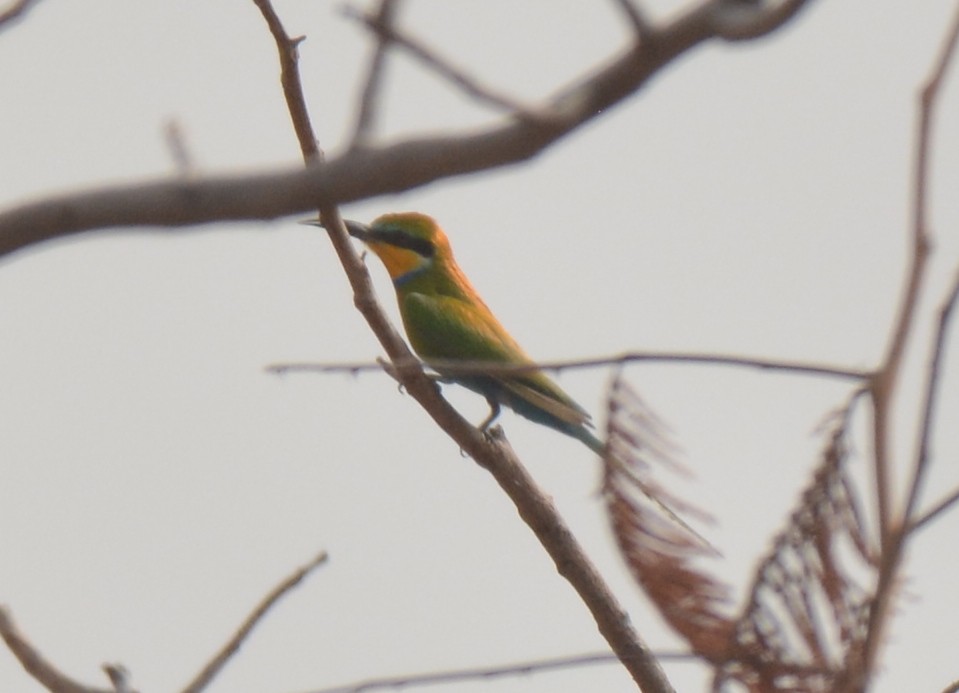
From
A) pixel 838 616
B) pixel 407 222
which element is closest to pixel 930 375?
pixel 838 616

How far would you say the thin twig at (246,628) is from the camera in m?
2.49

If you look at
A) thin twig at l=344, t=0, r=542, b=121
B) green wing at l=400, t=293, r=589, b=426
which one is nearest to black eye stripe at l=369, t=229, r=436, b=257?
green wing at l=400, t=293, r=589, b=426

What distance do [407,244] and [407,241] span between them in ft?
0.05

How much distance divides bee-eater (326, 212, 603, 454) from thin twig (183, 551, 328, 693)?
373cm

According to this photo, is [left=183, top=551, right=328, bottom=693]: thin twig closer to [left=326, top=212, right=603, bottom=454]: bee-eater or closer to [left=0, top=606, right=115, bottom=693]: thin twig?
[left=0, top=606, right=115, bottom=693]: thin twig

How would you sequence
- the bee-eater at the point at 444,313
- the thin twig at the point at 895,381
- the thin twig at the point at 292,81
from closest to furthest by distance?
the thin twig at the point at 895,381
the thin twig at the point at 292,81
the bee-eater at the point at 444,313

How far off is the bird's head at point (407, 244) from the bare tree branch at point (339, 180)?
5963 mm

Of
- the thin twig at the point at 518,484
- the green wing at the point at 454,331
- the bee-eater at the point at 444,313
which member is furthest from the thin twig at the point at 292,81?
the green wing at the point at 454,331

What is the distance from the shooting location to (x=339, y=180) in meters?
1.52

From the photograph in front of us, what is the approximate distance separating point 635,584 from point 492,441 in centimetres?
227

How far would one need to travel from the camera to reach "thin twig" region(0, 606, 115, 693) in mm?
2420

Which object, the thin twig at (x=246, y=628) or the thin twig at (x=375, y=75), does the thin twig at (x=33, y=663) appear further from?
the thin twig at (x=375, y=75)

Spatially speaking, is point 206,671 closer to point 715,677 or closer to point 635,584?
point 635,584

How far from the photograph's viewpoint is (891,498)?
1463 millimetres
